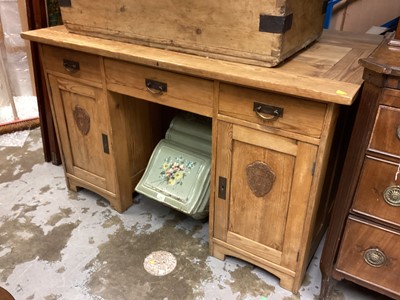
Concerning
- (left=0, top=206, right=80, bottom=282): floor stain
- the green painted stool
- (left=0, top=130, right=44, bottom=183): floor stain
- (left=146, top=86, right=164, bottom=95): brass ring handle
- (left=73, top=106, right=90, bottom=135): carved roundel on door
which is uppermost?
(left=146, top=86, right=164, bottom=95): brass ring handle

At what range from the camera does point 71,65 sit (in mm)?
1548

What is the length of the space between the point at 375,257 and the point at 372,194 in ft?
0.78

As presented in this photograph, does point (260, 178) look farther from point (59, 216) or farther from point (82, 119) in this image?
point (59, 216)

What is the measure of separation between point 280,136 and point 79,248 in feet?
3.42

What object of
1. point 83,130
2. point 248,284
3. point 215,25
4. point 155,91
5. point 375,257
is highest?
point 215,25

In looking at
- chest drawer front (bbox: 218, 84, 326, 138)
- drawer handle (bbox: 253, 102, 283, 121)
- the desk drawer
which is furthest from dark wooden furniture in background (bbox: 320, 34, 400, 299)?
the desk drawer

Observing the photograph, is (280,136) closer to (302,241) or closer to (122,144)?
(302,241)

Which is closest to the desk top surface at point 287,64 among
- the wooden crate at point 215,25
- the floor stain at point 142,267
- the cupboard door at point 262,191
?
the wooden crate at point 215,25

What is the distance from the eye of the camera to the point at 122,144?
174 cm

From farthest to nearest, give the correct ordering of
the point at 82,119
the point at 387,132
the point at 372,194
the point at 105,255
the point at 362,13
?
the point at 362,13, the point at 82,119, the point at 105,255, the point at 372,194, the point at 387,132

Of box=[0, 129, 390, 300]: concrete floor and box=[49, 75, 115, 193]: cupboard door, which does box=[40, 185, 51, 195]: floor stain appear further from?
box=[49, 75, 115, 193]: cupboard door

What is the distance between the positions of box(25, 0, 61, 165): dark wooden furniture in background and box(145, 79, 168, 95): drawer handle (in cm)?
87

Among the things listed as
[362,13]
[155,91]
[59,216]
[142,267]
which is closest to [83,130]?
[59,216]

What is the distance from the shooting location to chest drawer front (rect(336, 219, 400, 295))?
3.81 feet
